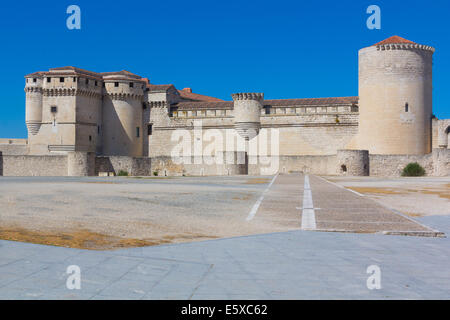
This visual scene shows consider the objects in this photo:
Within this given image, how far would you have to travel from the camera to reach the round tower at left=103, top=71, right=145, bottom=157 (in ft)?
140

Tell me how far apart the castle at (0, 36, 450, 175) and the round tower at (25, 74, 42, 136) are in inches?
3.7

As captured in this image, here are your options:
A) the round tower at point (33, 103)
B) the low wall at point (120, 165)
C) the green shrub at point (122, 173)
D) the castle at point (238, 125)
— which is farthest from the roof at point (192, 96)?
the green shrub at point (122, 173)

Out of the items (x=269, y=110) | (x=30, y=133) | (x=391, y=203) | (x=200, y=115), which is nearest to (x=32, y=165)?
(x=30, y=133)

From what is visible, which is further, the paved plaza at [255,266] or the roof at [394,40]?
the roof at [394,40]

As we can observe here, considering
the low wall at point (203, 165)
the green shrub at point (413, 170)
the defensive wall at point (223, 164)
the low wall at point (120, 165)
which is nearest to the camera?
the green shrub at point (413, 170)

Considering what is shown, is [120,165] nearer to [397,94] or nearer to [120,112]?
[120,112]

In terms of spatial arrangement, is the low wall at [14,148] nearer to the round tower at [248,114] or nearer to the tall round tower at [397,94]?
the round tower at [248,114]

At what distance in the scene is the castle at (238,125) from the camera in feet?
113

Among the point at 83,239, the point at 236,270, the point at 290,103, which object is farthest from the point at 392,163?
the point at 236,270

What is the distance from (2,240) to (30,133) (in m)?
39.6

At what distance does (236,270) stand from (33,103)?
41.6m

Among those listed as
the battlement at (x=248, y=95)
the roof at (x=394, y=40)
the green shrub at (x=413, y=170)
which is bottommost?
the green shrub at (x=413, y=170)

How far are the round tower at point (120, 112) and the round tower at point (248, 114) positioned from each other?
10.3m

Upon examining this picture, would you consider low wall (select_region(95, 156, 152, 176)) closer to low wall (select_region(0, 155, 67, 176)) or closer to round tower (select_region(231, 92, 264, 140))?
low wall (select_region(0, 155, 67, 176))
